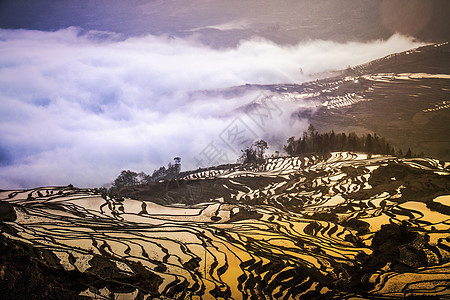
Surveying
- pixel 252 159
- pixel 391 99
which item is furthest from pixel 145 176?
pixel 391 99

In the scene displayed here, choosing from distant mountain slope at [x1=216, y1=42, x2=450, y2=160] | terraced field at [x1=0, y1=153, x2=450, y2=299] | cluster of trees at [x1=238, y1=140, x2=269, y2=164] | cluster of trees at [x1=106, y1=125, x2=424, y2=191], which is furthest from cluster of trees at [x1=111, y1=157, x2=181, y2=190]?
distant mountain slope at [x1=216, y1=42, x2=450, y2=160]

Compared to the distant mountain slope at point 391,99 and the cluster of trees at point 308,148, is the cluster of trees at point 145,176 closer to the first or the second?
the cluster of trees at point 308,148

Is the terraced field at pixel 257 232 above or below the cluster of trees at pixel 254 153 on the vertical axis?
below

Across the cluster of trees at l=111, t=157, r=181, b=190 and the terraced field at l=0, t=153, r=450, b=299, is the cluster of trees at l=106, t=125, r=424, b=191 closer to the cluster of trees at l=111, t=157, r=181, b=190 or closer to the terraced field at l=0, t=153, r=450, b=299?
the cluster of trees at l=111, t=157, r=181, b=190

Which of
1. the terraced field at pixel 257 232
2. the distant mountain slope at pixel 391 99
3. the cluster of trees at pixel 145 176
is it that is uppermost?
the distant mountain slope at pixel 391 99

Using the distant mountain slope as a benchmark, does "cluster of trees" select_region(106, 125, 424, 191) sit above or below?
below

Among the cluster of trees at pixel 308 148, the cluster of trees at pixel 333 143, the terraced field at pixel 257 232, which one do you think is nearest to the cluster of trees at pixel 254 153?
the cluster of trees at pixel 308 148
